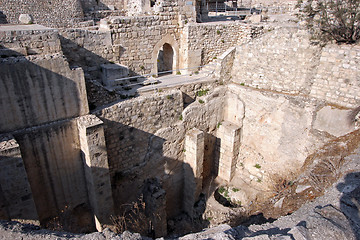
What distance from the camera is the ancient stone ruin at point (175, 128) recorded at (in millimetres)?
6191

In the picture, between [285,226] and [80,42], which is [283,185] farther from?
[80,42]

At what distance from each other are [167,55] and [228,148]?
15.9 feet

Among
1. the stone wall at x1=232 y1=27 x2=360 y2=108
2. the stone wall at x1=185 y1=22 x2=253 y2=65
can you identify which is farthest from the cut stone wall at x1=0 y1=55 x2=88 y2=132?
the stone wall at x1=232 y1=27 x2=360 y2=108

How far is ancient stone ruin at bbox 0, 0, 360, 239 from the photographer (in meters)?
6.19

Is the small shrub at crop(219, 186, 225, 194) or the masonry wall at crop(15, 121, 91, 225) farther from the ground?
the masonry wall at crop(15, 121, 91, 225)

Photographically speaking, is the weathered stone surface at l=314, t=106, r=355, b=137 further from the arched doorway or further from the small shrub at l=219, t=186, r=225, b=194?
the arched doorway

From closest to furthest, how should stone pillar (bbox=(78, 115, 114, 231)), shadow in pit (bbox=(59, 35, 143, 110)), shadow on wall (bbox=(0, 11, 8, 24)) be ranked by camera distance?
stone pillar (bbox=(78, 115, 114, 231)), shadow in pit (bbox=(59, 35, 143, 110)), shadow on wall (bbox=(0, 11, 8, 24))

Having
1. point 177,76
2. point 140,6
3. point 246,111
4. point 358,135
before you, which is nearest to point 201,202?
point 246,111

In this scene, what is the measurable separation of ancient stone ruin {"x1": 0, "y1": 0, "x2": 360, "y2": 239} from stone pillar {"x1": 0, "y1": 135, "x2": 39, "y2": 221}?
2 cm

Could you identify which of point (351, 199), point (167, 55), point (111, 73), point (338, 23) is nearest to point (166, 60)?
point (167, 55)

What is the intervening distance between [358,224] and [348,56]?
20.0ft

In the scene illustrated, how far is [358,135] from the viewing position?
7.33 m

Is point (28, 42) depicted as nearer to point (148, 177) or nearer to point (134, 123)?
point (134, 123)

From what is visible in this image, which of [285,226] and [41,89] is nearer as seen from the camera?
[285,226]
